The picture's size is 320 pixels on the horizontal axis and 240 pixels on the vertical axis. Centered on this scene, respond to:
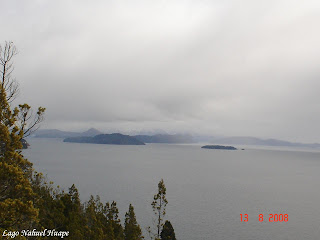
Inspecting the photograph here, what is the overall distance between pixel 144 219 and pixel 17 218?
6288 cm

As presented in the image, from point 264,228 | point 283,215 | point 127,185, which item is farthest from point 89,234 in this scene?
point 127,185

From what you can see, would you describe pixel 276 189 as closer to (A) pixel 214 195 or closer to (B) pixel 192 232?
(A) pixel 214 195
